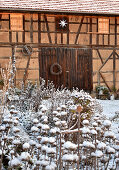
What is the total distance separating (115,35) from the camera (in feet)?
40.5

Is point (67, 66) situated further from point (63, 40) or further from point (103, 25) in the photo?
point (103, 25)

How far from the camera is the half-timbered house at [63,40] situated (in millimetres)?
11273

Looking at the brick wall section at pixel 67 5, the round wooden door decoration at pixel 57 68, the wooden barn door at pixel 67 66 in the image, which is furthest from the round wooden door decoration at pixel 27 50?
the brick wall section at pixel 67 5

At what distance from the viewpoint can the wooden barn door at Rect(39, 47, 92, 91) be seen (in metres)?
11.7

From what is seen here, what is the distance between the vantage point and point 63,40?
38.6ft

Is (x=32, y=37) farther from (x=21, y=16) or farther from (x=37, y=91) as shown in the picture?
(x=37, y=91)

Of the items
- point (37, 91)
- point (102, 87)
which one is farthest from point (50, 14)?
point (37, 91)

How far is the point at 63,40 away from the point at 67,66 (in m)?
1.29

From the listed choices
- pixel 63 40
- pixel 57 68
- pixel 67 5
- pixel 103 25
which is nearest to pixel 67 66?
pixel 57 68

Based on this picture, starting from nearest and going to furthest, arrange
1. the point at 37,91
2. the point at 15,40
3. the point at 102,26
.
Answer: the point at 37,91 → the point at 15,40 → the point at 102,26

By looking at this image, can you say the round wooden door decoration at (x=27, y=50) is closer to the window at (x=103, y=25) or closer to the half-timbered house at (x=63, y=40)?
the half-timbered house at (x=63, y=40)

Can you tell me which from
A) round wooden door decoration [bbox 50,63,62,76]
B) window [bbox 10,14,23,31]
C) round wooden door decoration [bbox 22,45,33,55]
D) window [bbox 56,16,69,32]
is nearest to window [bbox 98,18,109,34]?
window [bbox 56,16,69,32]

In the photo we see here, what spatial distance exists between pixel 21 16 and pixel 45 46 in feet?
5.87

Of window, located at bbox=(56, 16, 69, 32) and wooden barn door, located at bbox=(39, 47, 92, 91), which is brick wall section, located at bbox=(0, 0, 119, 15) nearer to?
window, located at bbox=(56, 16, 69, 32)
